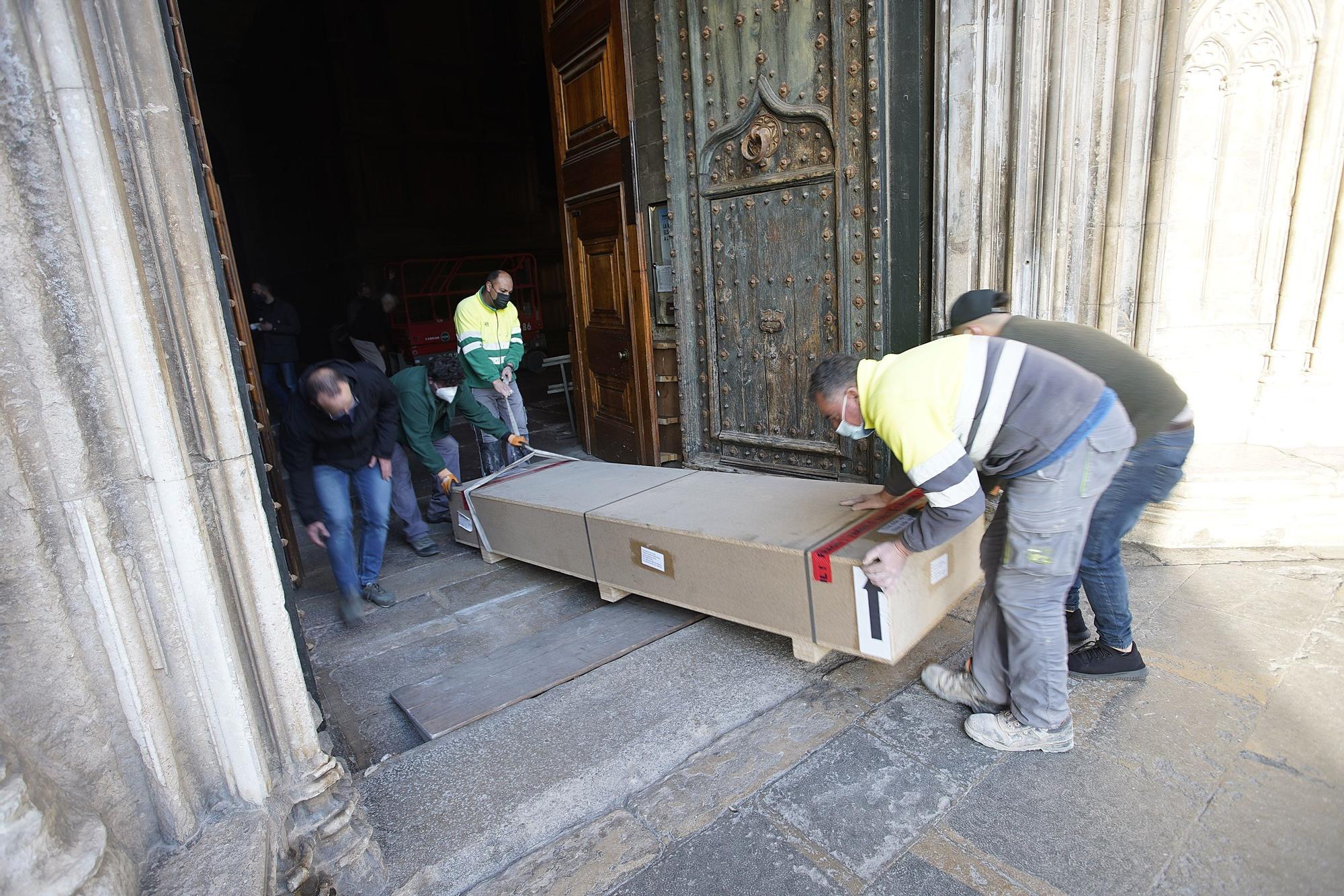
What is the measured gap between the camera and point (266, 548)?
1.97 metres

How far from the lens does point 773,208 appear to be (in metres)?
4.79

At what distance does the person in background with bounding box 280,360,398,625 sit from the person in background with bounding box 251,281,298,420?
4.81 metres

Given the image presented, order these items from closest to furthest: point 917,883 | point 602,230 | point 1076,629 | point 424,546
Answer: point 917,883 < point 1076,629 < point 424,546 < point 602,230

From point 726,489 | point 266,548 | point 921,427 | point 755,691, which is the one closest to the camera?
point 266,548

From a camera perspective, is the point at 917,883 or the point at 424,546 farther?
the point at 424,546

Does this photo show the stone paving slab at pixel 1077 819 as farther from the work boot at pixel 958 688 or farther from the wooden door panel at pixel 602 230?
the wooden door panel at pixel 602 230

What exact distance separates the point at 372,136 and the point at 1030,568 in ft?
41.1

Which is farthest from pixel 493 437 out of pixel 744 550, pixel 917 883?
pixel 917 883

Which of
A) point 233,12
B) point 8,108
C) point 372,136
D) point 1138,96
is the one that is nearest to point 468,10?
point 372,136

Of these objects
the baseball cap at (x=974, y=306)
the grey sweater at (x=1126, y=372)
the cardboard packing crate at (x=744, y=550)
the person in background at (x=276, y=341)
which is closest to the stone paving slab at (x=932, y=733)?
the cardboard packing crate at (x=744, y=550)

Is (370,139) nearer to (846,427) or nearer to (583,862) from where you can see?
(846,427)

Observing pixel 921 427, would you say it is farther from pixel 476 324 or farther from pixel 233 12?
pixel 233 12

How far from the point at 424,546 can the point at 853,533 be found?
303cm

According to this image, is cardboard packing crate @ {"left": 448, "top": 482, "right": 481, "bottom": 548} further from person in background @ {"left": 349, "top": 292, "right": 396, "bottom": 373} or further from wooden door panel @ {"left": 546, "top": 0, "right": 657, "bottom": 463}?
person in background @ {"left": 349, "top": 292, "right": 396, "bottom": 373}
